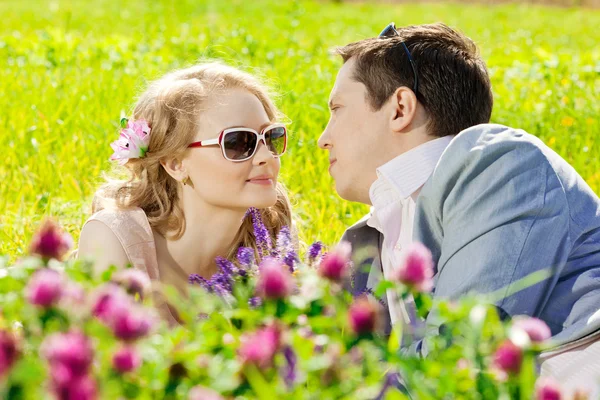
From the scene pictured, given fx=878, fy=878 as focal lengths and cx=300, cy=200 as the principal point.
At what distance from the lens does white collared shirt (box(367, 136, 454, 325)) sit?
112 inches

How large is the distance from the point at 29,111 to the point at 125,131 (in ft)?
7.96

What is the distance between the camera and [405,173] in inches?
112

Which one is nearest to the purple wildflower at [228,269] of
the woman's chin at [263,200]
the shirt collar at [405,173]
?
the shirt collar at [405,173]

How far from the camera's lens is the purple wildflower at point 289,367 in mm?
1329

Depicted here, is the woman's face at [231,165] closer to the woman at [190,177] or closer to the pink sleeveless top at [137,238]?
the woman at [190,177]

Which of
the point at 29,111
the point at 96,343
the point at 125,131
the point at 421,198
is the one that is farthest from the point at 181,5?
the point at 96,343

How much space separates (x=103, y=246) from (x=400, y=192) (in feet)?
3.74

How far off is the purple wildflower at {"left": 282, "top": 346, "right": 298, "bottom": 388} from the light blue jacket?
102 cm

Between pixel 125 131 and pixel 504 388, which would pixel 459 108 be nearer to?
pixel 125 131

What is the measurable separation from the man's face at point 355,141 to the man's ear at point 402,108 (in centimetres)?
→ 4

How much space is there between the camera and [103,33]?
1114 cm

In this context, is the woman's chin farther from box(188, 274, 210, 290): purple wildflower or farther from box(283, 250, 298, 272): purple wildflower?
box(283, 250, 298, 272): purple wildflower

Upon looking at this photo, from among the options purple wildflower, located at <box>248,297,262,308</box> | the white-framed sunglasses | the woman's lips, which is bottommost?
purple wildflower, located at <box>248,297,262,308</box>

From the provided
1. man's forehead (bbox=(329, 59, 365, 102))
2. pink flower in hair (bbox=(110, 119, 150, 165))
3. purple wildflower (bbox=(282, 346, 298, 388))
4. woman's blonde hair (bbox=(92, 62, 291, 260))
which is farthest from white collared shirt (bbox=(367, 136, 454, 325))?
purple wildflower (bbox=(282, 346, 298, 388))
